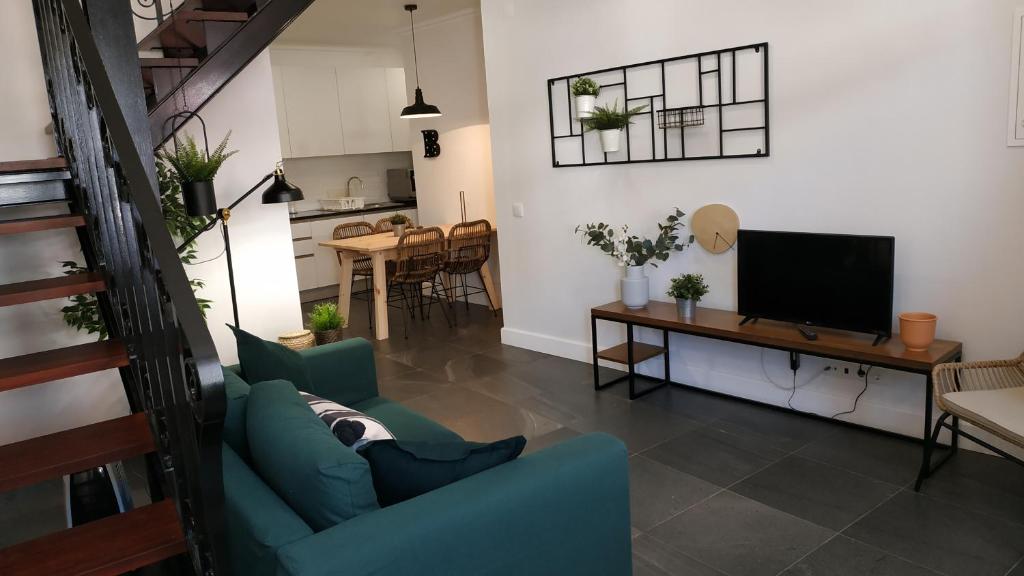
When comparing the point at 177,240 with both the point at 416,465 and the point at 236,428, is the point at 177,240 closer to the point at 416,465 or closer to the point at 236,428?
the point at 236,428

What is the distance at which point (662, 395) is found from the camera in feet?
15.0

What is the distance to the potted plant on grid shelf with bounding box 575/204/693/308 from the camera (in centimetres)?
445

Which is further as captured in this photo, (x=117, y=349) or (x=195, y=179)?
(x=195, y=179)

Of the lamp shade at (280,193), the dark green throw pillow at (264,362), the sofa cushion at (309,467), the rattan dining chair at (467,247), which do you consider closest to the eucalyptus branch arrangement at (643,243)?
the lamp shade at (280,193)

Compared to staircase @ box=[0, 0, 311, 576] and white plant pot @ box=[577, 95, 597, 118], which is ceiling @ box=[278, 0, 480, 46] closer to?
white plant pot @ box=[577, 95, 597, 118]

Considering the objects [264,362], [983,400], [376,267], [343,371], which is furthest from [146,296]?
[376,267]

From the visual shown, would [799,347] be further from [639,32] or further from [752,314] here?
[639,32]

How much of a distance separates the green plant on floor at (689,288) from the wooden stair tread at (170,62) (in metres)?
2.85

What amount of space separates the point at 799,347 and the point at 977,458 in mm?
910

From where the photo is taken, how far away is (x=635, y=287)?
14.8ft

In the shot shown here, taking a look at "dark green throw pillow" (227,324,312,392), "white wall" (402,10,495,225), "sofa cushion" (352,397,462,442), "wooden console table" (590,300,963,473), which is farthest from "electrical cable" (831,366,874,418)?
"white wall" (402,10,495,225)

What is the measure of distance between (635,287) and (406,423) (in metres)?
1.96

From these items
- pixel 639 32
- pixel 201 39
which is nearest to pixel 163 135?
pixel 201 39

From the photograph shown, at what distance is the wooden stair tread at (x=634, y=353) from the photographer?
4598 millimetres
